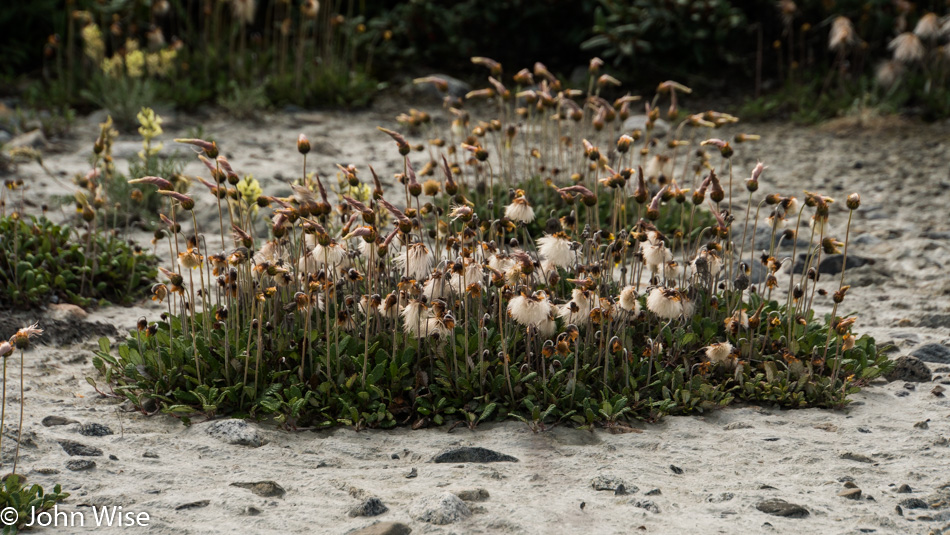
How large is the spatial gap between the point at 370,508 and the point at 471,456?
0.51m

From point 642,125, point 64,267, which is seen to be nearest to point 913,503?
point 64,267

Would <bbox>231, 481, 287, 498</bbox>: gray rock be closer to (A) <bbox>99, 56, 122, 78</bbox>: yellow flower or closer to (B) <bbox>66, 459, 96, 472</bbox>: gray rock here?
(B) <bbox>66, 459, 96, 472</bbox>: gray rock

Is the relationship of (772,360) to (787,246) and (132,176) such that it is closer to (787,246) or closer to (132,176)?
(787,246)

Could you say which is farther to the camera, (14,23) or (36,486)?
(14,23)

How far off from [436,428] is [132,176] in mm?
3241

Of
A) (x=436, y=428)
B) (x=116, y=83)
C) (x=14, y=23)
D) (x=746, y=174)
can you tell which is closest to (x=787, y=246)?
(x=746, y=174)

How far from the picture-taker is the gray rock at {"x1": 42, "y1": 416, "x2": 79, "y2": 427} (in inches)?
126

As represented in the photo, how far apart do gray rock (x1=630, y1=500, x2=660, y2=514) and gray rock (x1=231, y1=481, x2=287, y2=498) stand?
40.6 inches

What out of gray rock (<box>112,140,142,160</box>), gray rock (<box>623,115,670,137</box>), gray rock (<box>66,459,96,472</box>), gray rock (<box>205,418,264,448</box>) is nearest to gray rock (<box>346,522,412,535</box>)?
gray rock (<box>205,418,264,448</box>)

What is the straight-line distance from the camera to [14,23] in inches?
361

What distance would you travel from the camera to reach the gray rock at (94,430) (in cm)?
315

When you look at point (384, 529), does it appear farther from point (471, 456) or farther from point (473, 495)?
point (471, 456)

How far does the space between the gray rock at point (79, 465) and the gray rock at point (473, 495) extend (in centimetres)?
113

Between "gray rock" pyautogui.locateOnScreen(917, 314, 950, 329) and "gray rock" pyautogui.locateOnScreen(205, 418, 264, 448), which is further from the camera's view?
"gray rock" pyautogui.locateOnScreen(917, 314, 950, 329)
